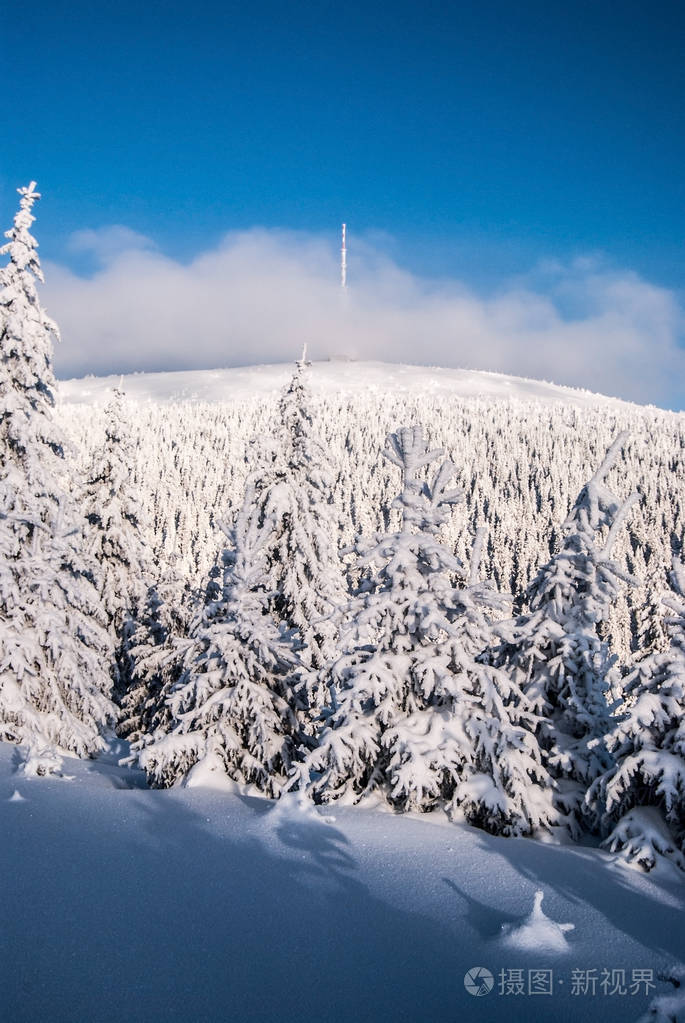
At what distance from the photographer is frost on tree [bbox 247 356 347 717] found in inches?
661

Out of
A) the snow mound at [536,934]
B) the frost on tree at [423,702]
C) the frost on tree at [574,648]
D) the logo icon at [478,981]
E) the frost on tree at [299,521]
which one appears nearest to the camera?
the logo icon at [478,981]

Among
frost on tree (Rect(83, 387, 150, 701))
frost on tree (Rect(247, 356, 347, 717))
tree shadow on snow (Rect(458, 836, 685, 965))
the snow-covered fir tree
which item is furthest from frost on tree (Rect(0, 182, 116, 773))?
tree shadow on snow (Rect(458, 836, 685, 965))

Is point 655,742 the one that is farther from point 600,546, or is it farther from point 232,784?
point 232,784

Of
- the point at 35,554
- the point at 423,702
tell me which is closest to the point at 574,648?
the point at 423,702

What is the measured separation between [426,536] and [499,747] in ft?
10.9

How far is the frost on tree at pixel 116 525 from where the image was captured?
21.3 metres

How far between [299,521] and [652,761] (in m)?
10.7

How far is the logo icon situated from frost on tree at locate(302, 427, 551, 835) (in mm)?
3820

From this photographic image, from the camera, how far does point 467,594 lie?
9.70 m

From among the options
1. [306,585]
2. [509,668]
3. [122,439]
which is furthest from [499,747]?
[122,439]

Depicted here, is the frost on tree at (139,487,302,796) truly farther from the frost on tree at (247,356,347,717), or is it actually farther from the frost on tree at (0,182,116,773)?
the frost on tree at (247,356,347,717)

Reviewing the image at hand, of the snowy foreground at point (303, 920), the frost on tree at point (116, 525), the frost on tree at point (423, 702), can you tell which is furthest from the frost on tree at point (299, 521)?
the snowy foreground at point (303, 920)

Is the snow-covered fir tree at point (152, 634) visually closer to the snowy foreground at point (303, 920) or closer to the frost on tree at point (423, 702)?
the frost on tree at point (423, 702)

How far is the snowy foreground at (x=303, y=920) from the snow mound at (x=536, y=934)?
0.5 inches
